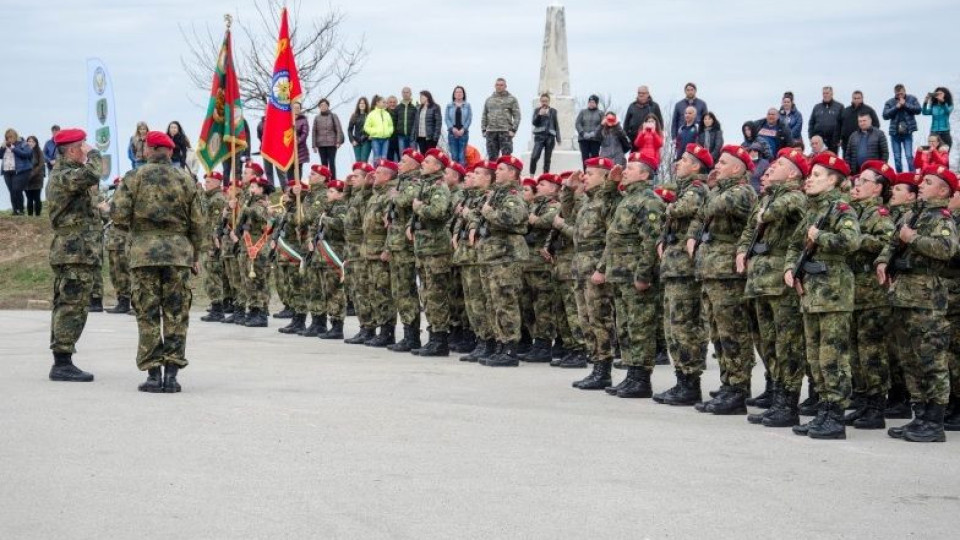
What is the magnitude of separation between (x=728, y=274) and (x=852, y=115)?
11.6 metres

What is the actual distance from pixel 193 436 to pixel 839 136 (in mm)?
14765

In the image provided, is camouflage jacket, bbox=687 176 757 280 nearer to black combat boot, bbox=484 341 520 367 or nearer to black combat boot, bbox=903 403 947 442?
black combat boot, bbox=903 403 947 442

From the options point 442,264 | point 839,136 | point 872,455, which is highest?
point 839,136

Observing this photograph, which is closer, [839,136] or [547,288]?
[547,288]

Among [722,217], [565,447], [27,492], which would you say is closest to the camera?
[27,492]

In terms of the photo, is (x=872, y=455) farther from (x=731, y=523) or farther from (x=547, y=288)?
(x=547, y=288)

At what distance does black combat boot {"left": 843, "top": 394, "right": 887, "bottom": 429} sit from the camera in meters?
10.4

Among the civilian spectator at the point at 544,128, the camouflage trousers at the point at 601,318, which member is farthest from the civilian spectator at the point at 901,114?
the camouflage trousers at the point at 601,318

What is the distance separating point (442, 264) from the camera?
1532 cm

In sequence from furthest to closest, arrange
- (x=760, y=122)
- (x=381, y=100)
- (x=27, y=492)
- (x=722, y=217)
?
(x=381, y=100)
(x=760, y=122)
(x=722, y=217)
(x=27, y=492)

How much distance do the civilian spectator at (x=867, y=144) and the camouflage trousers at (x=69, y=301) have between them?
12.7m

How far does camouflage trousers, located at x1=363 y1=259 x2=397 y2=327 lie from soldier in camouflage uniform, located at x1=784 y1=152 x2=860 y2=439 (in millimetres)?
7250

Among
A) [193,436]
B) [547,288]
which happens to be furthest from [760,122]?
[193,436]

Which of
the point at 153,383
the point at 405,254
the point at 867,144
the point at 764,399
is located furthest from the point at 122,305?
the point at 764,399
